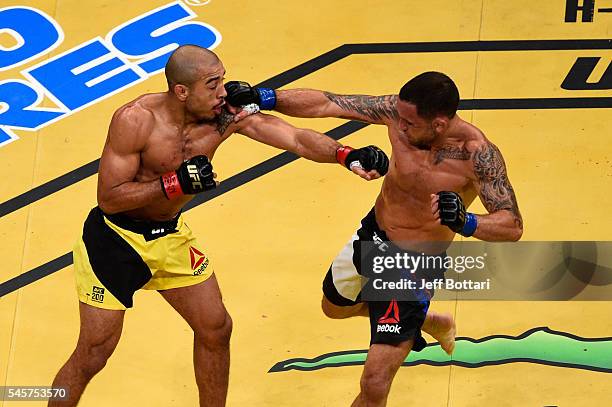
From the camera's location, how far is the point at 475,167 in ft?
26.6

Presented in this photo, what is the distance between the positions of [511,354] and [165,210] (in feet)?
8.73

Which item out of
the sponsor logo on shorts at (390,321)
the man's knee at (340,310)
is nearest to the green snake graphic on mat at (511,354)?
the man's knee at (340,310)

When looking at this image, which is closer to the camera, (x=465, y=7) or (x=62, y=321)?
(x=62, y=321)

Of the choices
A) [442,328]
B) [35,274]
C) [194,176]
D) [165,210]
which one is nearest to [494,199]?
[442,328]

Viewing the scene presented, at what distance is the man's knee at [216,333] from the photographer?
830 centimetres

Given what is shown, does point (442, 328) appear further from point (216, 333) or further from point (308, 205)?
point (308, 205)

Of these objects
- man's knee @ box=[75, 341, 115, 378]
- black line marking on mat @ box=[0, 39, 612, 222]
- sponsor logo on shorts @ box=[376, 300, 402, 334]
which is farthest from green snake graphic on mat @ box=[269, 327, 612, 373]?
black line marking on mat @ box=[0, 39, 612, 222]

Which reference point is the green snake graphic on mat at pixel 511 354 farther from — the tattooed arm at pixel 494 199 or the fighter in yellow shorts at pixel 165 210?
the tattooed arm at pixel 494 199

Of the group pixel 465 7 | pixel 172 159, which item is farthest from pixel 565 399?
pixel 465 7

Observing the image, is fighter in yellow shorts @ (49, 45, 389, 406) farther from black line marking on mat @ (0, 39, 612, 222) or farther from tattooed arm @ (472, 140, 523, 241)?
black line marking on mat @ (0, 39, 612, 222)

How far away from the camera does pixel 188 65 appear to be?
795 cm

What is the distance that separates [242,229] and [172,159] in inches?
71.6

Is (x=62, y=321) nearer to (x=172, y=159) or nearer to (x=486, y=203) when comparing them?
(x=172, y=159)

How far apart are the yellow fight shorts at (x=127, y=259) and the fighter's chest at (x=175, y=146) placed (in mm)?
398
